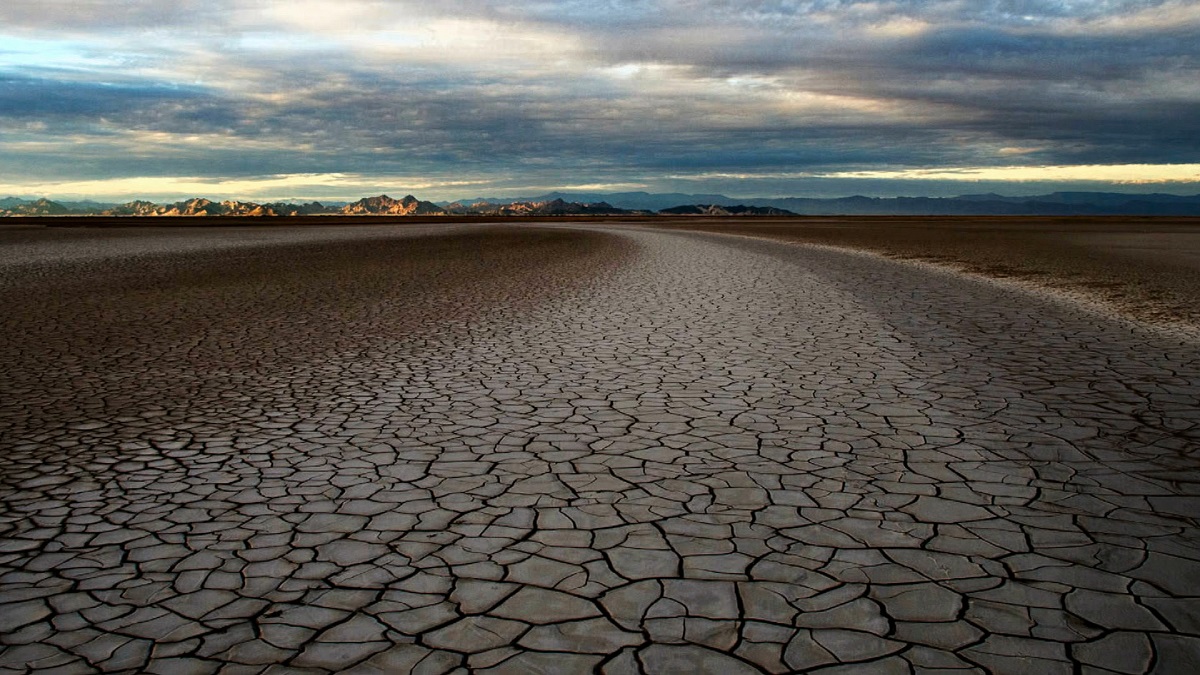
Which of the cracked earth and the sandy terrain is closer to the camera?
the cracked earth

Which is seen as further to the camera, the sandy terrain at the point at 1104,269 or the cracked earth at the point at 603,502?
the sandy terrain at the point at 1104,269

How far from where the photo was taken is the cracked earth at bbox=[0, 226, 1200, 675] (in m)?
2.88

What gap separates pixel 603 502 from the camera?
420 cm

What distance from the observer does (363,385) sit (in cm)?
709

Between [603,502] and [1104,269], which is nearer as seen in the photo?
[603,502]

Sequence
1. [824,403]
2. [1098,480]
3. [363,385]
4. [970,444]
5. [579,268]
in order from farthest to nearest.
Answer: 1. [579,268]
2. [363,385]
3. [824,403]
4. [970,444]
5. [1098,480]

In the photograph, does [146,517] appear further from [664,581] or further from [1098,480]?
[1098,480]

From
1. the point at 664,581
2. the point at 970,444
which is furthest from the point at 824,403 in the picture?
the point at 664,581

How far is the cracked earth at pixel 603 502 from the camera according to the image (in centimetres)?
288

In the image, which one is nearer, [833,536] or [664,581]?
[664,581]

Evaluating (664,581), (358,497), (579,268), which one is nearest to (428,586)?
(664,581)

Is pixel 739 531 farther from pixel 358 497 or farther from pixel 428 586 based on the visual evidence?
pixel 358 497

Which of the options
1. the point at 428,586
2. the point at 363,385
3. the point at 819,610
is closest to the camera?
the point at 819,610

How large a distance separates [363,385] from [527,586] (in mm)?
4168
